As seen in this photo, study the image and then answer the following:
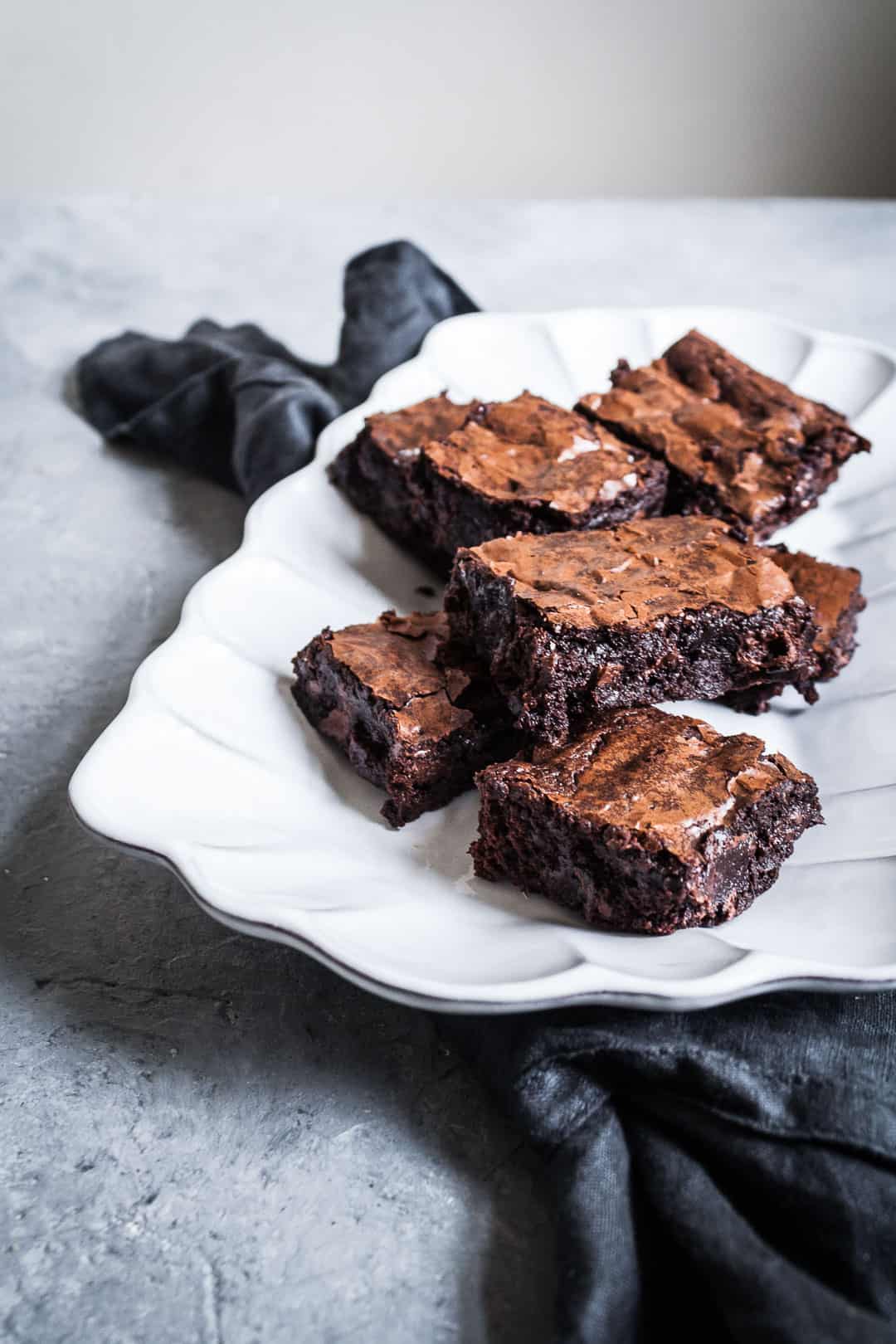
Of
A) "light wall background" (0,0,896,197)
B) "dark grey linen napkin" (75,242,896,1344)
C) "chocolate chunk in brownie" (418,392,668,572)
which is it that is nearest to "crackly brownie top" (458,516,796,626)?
"chocolate chunk in brownie" (418,392,668,572)

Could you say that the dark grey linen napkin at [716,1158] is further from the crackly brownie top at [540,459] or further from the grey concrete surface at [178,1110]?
the crackly brownie top at [540,459]

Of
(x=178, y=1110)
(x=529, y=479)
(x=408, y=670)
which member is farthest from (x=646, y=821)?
(x=529, y=479)

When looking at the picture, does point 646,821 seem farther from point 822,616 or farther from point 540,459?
point 540,459

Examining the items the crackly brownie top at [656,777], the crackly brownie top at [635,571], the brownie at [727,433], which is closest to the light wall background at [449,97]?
the brownie at [727,433]

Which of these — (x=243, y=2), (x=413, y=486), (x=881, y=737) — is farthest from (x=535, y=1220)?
(x=243, y=2)

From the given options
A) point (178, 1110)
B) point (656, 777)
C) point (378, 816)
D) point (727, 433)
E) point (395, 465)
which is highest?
point (727, 433)

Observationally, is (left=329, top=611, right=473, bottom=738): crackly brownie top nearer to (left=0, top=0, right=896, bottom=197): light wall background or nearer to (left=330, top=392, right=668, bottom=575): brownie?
(left=330, top=392, right=668, bottom=575): brownie
